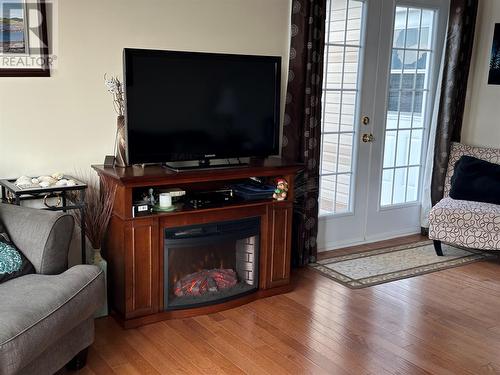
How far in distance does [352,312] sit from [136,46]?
2036 mm

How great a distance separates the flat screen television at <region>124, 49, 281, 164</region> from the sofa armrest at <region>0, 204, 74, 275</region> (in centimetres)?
64

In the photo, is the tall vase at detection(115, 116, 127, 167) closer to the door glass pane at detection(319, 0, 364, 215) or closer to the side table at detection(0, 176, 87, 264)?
the side table at detection(0, 176, 87, 264)

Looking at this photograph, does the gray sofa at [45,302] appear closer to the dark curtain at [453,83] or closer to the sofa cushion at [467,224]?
the sofa cushion at [467,224]

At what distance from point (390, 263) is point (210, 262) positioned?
1.59 metres

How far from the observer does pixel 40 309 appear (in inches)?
88.1

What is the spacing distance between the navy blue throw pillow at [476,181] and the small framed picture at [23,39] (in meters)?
3.23

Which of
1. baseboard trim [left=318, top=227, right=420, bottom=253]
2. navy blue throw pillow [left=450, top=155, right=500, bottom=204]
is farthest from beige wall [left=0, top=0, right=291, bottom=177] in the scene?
navy blue throw pillow [left=450, top=155, right=500, bottom=204]

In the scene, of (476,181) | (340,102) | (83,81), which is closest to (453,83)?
(476,181)

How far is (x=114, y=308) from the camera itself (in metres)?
3.28

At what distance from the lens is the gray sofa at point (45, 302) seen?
211 centimetres

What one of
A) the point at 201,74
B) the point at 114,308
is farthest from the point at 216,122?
the point at 114,308

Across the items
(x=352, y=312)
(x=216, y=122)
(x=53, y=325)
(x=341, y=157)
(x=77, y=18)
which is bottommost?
(x=352, y=312)

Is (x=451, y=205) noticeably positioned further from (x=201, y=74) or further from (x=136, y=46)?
(x=136, y=46)

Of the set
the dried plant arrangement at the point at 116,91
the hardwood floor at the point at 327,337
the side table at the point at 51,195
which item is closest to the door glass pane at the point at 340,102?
the hardwood floor at the point at 327,337
